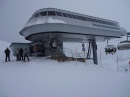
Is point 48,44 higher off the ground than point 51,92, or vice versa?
point 48,44

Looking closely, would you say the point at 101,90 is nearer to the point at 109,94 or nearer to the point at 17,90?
the point at 109,94

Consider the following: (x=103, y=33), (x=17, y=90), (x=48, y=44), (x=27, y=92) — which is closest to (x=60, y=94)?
(x=27, y=92)

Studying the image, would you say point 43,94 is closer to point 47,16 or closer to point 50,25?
point 50,25

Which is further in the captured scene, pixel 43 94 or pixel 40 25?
pixel 40 25

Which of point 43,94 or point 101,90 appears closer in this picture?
point 43,94

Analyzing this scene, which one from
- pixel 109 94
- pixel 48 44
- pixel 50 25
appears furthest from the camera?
pixel 48 44

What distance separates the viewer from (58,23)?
64.1 feet

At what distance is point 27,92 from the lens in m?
6.86

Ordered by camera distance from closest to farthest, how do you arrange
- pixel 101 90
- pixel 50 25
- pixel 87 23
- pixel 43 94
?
pixel 43 94 < pixel 101 90 < pixel 50 25 < pixel 87 23

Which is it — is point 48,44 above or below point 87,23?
below

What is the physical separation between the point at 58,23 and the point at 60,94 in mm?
14165

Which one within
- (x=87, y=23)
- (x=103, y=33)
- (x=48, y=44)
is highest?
(x=87, y=23)

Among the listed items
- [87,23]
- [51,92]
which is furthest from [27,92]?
[87,23]

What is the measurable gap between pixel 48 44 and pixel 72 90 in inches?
594
